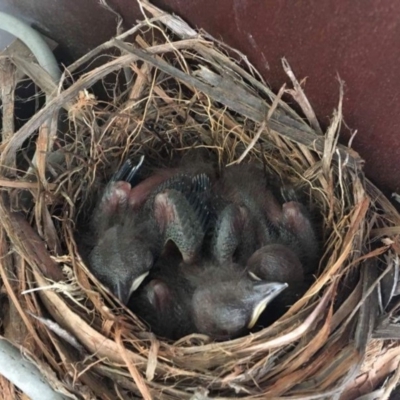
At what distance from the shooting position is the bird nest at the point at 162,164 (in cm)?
87

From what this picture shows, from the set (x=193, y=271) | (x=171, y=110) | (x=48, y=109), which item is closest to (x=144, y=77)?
(x=171, y=110)

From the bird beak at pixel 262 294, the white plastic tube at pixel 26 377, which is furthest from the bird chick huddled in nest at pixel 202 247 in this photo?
the white plastic tube at pixel 26 377

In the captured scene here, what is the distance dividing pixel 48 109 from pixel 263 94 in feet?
1.10

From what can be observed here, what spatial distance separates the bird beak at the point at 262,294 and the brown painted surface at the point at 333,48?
0.25 m

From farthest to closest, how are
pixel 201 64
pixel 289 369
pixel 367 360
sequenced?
1. pixel 201 64
2. pixel 367 360
3. pixel 289 369

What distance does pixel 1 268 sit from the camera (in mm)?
955

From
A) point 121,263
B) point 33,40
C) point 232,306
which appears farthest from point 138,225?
point 33,40

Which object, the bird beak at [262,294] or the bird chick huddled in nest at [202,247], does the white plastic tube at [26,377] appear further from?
the bird beak at [262,294]

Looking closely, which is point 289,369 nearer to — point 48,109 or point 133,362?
point 133,362

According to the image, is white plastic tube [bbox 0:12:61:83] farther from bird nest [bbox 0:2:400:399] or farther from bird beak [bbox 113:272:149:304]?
bird beak [bbox 113:272:149:304]

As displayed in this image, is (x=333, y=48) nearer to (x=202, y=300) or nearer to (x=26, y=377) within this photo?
(x=202, y=300)

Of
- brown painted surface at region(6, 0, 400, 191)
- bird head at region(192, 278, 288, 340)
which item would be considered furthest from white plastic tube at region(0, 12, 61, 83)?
bird head at region(192, 278, 288, 340)

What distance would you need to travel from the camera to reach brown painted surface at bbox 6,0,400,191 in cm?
81

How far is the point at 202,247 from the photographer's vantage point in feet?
3.59
